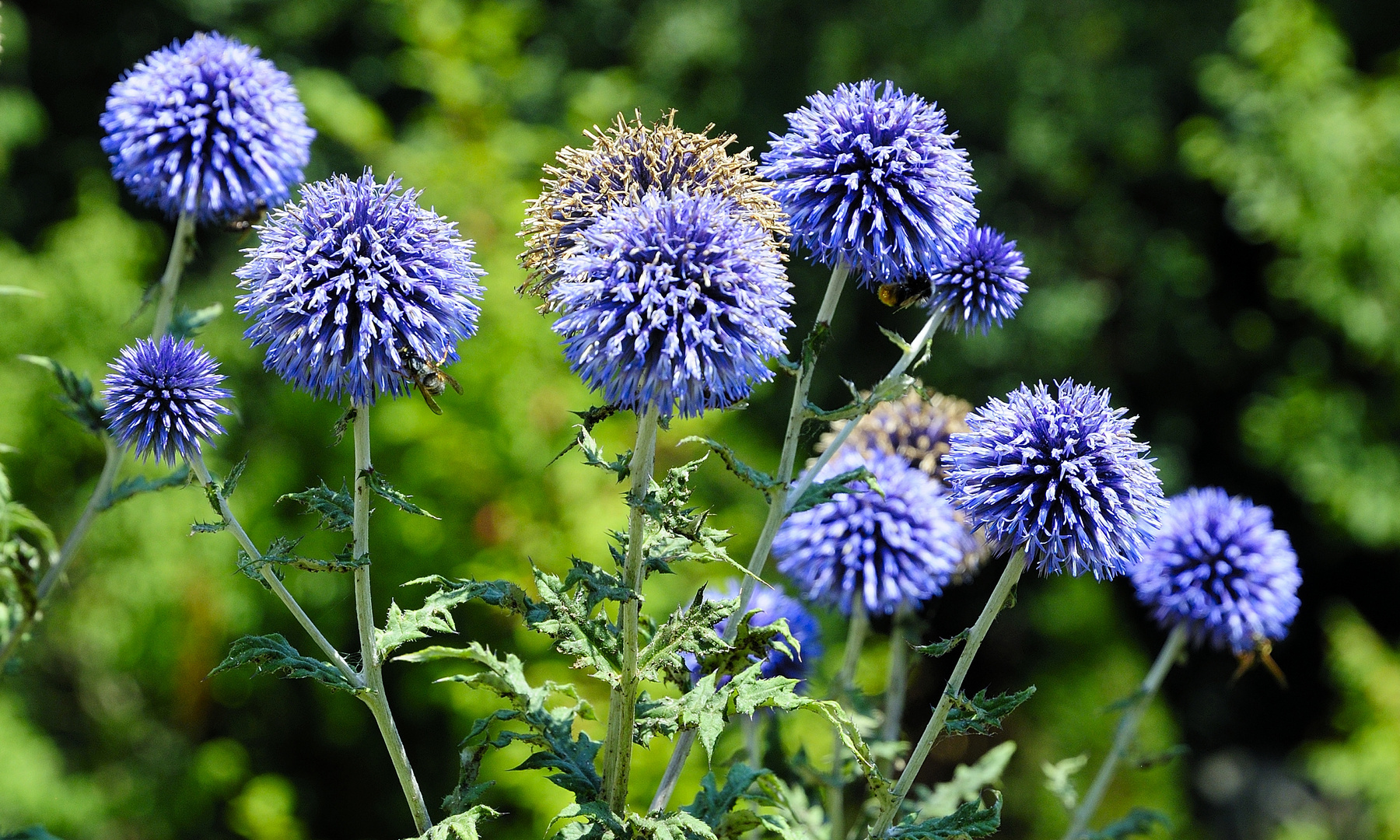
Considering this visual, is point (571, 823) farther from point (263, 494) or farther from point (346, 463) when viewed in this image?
point (263, 494)

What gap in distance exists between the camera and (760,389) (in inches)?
292

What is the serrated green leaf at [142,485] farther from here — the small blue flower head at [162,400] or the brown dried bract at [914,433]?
the brown dried bract at [914,433]

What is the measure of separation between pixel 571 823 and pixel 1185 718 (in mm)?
9075

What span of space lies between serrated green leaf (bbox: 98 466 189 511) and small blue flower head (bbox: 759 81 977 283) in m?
1.23

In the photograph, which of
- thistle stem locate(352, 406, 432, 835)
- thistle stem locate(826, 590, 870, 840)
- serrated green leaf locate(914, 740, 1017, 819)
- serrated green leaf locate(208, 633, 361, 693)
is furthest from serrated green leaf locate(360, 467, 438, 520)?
serrated green leaf locate(914, 740, 1017, 819)

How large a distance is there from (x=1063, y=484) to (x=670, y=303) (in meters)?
0.75

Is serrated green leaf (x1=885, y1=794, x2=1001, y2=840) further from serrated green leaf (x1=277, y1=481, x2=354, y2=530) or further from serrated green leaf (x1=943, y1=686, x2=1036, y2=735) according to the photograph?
serrated green leaf (x1=277, y1=481, x2=354, y2=530)

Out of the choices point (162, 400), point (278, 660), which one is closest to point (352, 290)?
point (162, 400)

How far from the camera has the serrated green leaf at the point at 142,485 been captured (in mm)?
2039

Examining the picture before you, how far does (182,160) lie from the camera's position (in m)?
2.59

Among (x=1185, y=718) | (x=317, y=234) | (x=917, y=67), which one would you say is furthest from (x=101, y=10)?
(x=1185, y=718)

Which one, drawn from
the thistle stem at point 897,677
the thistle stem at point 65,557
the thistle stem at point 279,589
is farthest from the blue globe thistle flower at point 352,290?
the thistle stem at point 897,677

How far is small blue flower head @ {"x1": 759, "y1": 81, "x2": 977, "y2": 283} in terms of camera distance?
198 centimetres

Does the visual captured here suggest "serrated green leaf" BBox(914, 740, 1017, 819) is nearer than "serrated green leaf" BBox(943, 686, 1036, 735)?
No
